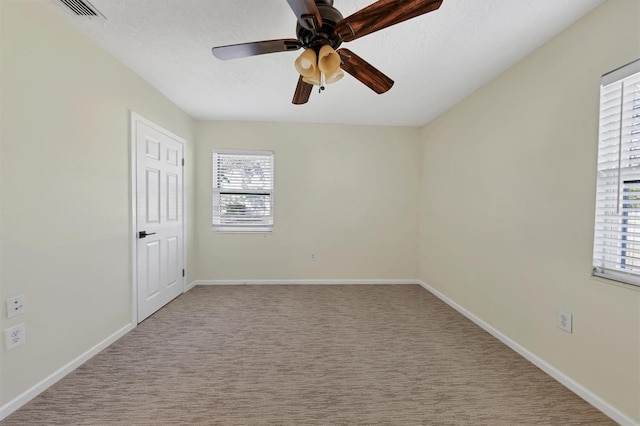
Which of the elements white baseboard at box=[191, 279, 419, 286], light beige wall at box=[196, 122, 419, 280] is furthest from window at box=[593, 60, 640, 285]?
white baseboard at box=[191, 279, 419, 286]

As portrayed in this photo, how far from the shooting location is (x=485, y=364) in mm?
1942

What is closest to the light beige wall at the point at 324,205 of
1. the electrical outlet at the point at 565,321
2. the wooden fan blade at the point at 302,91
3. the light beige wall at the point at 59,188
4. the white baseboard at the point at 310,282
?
the white baseboard at the point at 310,282

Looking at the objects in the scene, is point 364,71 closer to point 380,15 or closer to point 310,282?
point 380,15

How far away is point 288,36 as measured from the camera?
185 centimetres

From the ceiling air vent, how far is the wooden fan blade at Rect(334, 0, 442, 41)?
5.28 ft

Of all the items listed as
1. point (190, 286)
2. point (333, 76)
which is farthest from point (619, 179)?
point (190, 286)

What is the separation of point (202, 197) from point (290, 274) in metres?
1.75

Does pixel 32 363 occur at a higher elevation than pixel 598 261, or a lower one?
lower

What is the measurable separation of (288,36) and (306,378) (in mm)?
2476

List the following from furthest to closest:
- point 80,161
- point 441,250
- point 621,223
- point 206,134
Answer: point 206,134
point 441,250
point 80,161
point 621,223

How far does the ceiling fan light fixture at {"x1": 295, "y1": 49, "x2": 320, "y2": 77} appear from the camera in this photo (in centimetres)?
134

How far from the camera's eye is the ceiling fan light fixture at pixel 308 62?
4.38 feet

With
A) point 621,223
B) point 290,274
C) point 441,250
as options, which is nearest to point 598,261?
point 621,223

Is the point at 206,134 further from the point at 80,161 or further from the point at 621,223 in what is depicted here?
the point at 621,223
